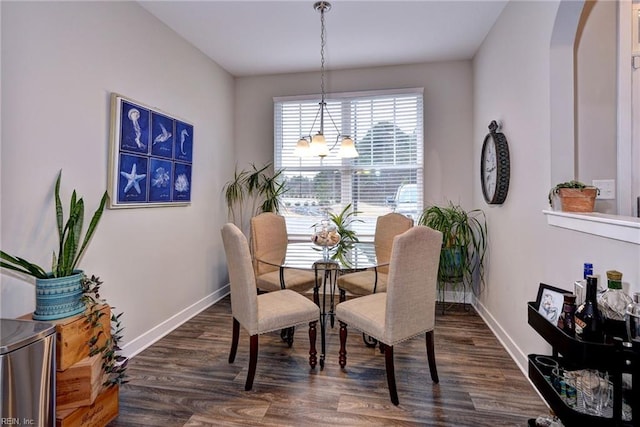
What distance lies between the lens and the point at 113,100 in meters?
2.26

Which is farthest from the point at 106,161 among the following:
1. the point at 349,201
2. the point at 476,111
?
the point at 476,111

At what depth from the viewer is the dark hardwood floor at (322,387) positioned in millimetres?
1793

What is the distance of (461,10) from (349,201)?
85.0 inches

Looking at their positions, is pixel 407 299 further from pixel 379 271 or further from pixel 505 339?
pixel 505 339

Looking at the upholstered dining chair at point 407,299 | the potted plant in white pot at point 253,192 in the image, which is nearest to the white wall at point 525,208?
the upholstered dining chair at point 407,299

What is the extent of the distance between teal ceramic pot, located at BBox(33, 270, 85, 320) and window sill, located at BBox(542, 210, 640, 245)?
2.50 m

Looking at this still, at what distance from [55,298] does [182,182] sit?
1.65 m

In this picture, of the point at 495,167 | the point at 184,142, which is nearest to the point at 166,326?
the point at 184,142

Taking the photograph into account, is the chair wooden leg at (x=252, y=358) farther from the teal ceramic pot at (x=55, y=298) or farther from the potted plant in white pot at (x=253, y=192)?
the potted plant in white pot at (x=253, y=192)

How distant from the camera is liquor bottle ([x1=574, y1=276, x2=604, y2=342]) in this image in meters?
1.17

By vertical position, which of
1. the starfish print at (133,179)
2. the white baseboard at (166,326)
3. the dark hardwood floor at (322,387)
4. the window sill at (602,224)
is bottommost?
the dark hardwood floor at (322,387)

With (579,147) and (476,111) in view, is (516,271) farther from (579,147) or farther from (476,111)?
(476,111)

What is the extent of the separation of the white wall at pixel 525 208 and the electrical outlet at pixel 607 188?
0.24 m

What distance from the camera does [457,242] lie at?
3264 millimetres
